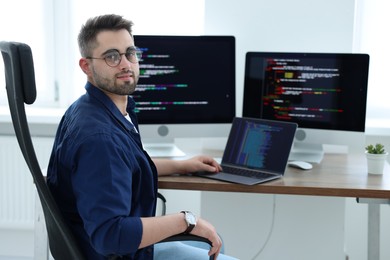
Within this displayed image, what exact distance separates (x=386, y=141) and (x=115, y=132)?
1.83m

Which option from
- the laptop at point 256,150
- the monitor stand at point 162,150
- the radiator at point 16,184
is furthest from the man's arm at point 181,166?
the radiator at point 16,184

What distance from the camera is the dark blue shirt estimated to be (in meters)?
1.53

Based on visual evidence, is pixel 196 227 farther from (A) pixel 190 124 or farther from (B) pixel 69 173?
(A) pixel 190 124

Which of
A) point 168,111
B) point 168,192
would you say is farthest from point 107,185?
point 168,192

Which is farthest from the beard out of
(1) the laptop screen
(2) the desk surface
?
(1) the laptop screen

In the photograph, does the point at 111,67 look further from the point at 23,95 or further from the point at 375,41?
the point at 375,41

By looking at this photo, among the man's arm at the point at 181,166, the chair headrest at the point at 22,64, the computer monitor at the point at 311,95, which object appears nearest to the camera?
the chair headrest at the point at 22,64

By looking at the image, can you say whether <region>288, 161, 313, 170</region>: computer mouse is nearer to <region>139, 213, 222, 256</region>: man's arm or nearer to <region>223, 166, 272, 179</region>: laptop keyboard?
<region>223, 166, 272, 179</region>: laptop keyboard

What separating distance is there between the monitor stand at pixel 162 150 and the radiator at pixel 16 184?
82 cm

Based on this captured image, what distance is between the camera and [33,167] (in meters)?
1.43

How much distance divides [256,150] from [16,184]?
1.51 m

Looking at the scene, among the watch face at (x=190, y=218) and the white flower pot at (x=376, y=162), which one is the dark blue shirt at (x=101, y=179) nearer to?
the watch face at (x=190, y=218)

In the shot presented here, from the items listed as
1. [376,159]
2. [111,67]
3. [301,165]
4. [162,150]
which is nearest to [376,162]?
[376,159]

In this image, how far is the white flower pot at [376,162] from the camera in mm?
2270
